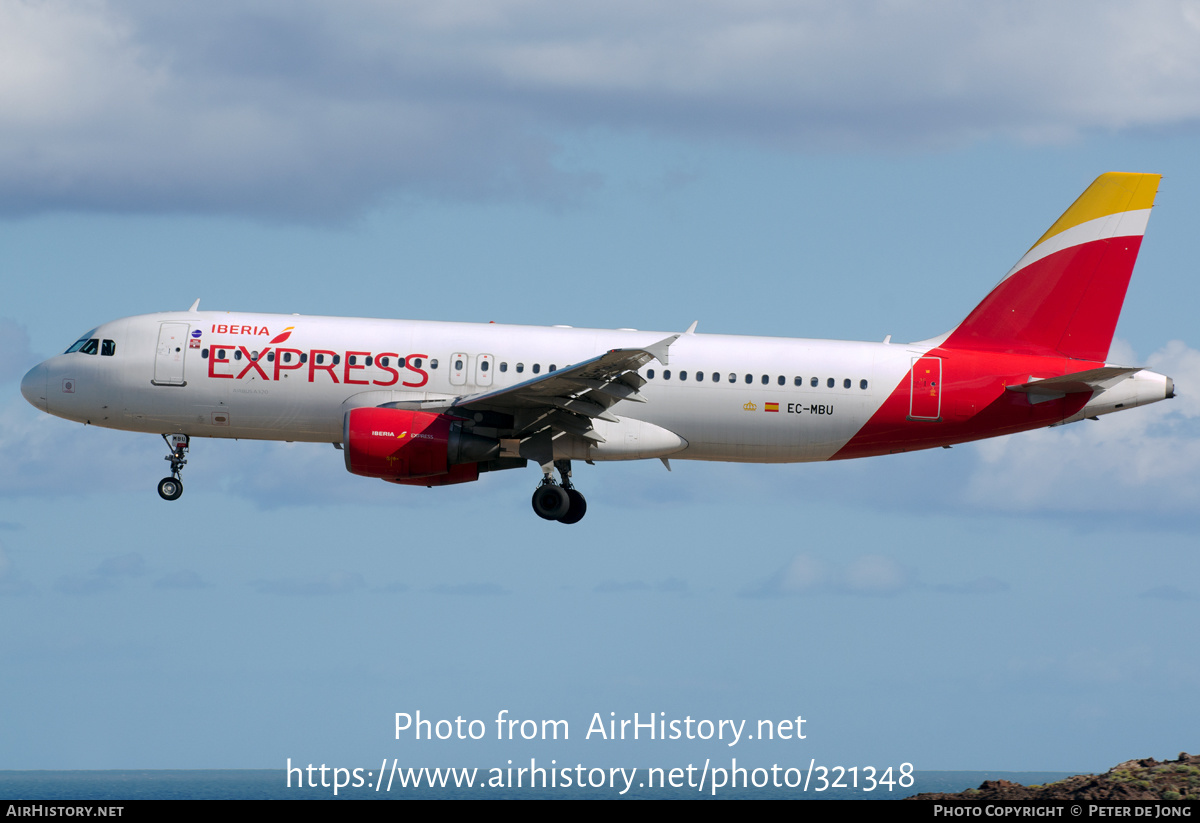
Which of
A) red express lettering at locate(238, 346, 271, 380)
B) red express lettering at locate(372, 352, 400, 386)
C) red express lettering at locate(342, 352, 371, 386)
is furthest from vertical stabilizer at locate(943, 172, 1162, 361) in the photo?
red express lettering at locate(238, 346, 271, 380)

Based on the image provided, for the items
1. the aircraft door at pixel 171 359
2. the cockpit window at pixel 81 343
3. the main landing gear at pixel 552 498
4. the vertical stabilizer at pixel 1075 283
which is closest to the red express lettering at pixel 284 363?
the aircraft door at pixel 171 359

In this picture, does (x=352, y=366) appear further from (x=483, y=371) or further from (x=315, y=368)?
(x=483, y=371)

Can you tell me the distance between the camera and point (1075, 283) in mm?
39094

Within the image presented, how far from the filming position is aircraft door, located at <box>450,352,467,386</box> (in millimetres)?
36594

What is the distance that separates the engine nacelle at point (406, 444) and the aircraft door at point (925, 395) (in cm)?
1144

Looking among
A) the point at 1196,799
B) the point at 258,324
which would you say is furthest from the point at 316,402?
the point at 1196,799

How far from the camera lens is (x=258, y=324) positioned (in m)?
37.0

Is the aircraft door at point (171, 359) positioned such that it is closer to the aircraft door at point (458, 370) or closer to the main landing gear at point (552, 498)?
the aircraft door at point (458, 370)

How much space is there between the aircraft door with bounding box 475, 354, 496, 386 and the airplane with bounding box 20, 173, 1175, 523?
4 centimetres

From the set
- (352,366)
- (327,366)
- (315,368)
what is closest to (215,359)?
→ (315,368)

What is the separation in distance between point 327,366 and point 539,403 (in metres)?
5.89
